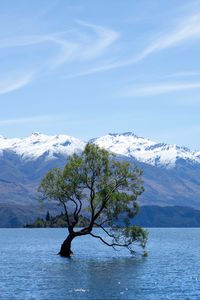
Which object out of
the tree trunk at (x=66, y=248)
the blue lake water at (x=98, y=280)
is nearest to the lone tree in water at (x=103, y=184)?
the tree trunk at (x=66, y=248)

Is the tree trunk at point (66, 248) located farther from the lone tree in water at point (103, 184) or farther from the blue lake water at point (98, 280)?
the lone tree in water at point (103, 184)

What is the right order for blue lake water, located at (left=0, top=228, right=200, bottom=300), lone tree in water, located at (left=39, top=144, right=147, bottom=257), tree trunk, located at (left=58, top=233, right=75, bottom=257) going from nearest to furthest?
blue lake water, located at (left=0, top=228, right=200, bottom=300) → lone tree in water, located at (left=39, top=144, right=147, bottom=257) → tree trunk, located at (left=58, top=233, right=75, bottom=257)

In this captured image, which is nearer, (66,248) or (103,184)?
(103,184)

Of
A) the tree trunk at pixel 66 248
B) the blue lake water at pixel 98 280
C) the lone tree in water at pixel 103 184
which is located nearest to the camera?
the blue lake water at pixel 98 280

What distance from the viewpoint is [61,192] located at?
11406 cm

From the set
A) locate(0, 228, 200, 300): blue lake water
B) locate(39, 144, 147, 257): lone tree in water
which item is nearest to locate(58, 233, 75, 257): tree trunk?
locate(0, 228, 200, 300): blue lake water

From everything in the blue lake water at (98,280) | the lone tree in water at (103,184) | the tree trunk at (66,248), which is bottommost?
the blue lake water at (98,280)

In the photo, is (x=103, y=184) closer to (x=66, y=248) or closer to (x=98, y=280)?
(x=66, y=248)

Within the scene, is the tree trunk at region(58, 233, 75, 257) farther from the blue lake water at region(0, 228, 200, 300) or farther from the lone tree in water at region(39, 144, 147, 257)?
the lone tree in water at region(39, 144, 147, 257)

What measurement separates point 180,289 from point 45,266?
112 feet

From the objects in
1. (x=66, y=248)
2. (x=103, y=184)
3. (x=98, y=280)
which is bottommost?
(x=98, y=280)

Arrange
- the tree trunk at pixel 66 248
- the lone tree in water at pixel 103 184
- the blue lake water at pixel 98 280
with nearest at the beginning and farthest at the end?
the blue lake water at pixel 98 280, the lone tree in water at pixel 103 184, the tree trunk at pixel 66 248

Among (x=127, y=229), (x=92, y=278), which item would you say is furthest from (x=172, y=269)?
(x=92, y=278)

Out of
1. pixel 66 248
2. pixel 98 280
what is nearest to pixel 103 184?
pixel 66 248
